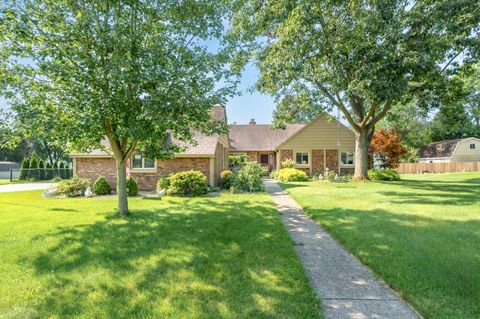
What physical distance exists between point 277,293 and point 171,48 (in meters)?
6.17

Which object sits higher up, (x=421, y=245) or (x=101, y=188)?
(x=101, y=188)

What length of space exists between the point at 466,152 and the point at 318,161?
2952 centimetres

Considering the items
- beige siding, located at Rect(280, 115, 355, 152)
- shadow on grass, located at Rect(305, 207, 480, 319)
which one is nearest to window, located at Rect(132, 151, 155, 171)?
shadow on grass, located at Rect(305, 207, 480, 319)

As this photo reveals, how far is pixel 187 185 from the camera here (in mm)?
13000

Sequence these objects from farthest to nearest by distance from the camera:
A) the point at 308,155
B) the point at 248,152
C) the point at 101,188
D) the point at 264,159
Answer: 1. the point at 264,159
2. the point at 248,152
3. the point at 308,155
4. the point at 101,188

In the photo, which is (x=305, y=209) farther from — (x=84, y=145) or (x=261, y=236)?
(x=84, y=145)

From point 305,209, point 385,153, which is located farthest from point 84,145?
point 385,153

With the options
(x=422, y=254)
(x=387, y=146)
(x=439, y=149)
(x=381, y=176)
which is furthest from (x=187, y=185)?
(x=439, y=149)

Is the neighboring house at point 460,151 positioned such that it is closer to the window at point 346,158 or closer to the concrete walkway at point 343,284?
the window at point 346,158

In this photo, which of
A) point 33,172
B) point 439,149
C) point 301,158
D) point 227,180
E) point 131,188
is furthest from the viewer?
point 439,149

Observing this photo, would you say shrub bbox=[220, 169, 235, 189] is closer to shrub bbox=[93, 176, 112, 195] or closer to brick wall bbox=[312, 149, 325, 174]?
shrub bbox=[93, 176, 112, 195]

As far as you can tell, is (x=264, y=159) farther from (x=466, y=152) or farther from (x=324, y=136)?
(x=466, y=152)

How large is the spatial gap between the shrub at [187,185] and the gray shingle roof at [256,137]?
17.6 meters

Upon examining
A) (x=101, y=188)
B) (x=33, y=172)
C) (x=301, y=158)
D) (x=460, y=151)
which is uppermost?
(x=460, y=151)
